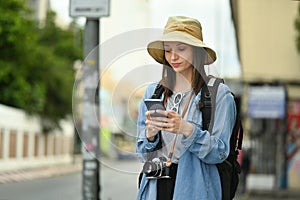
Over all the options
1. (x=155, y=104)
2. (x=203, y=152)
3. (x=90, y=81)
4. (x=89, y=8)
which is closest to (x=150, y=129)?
(x=155, y=104)

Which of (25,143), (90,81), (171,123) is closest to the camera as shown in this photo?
(171,123)

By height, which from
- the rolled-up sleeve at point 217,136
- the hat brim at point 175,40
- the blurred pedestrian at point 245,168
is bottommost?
the blurred pedestrian at point 245,168

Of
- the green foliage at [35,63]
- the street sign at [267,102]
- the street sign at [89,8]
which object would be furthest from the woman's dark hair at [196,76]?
the green foliage at [35,63]

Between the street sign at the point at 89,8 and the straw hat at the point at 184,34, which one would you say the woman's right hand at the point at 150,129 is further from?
the street sign at the point at 89,8

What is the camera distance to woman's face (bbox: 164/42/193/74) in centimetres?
321

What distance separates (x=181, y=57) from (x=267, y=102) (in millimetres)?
16407

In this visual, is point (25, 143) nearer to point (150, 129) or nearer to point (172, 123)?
point (150, 129)

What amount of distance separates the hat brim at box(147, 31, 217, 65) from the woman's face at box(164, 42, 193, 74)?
4 cm

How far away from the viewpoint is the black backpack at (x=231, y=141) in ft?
10.3

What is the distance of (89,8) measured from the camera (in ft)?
22.7

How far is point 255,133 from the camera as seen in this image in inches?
868

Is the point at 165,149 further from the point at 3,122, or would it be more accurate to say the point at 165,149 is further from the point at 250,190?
the point at 3,122

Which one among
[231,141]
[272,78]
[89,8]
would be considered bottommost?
[272,78]

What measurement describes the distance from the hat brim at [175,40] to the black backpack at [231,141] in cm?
12
